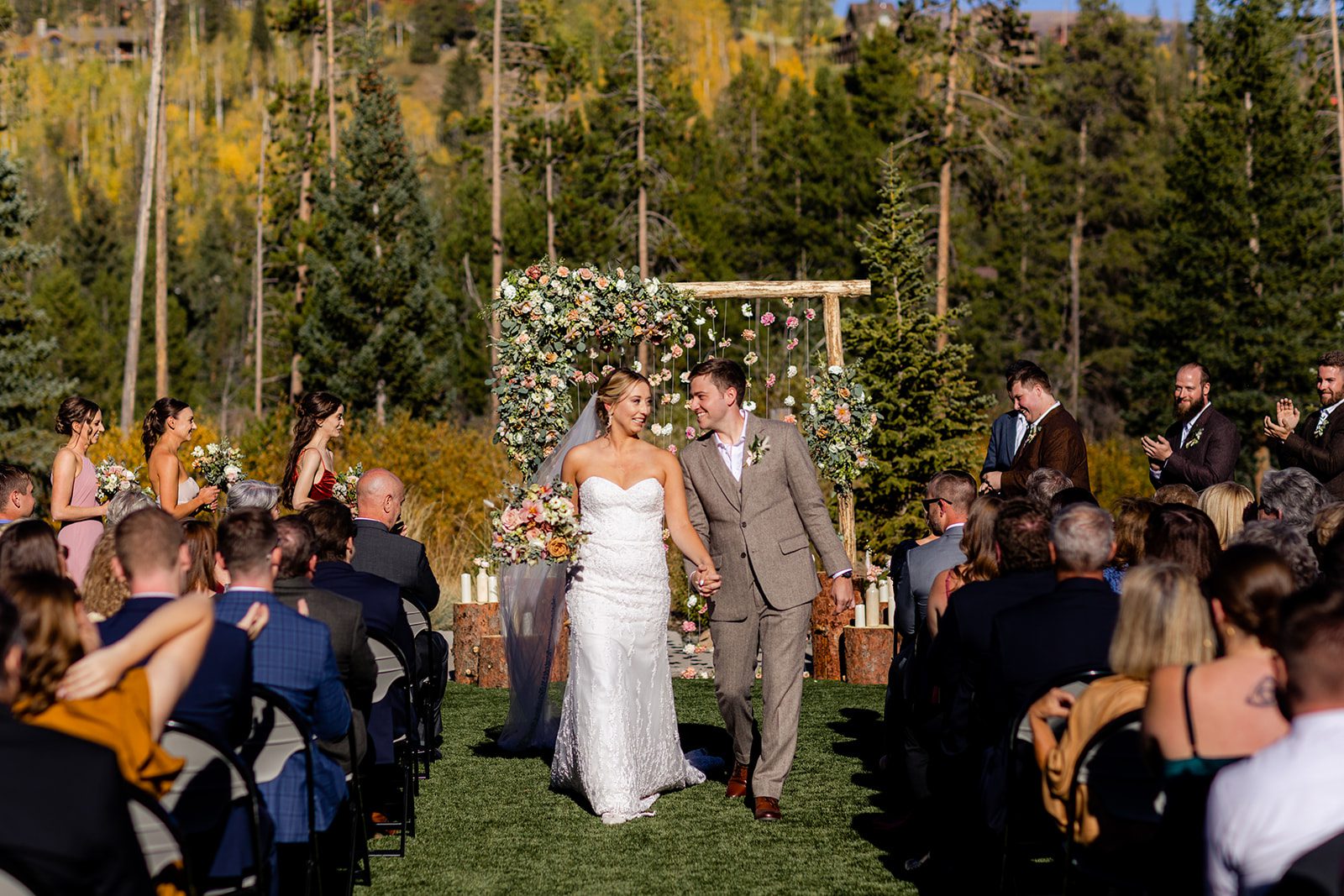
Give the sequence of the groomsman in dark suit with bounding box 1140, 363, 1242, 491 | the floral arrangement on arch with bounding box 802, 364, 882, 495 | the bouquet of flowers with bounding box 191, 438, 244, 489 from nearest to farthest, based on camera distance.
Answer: the groomsman in dark suit with bounding box 1140, 363, 1242, 491
the bouquet of flowers with bounding box 191, 438, 244, 489
the floral arrangement on arch with bounding box 802, 364, 882, 495

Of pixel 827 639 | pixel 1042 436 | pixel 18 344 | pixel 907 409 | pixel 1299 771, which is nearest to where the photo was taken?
pixel 1299 771

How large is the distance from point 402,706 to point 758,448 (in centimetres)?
202

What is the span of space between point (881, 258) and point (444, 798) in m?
14.3

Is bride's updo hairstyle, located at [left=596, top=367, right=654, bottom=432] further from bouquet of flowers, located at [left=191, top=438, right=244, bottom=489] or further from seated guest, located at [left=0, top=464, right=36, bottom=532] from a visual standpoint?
bouquet of flowers, located at [left=191, top=438, right=244, bottom=489]

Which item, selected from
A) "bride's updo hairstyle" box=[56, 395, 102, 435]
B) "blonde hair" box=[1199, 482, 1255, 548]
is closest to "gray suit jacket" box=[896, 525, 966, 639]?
"blonde hair" box=[1199, 482, 1255, 548]

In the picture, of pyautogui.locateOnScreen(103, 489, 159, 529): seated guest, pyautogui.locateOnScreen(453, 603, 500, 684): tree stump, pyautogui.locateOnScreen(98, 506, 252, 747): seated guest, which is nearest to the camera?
pyautogui.locateOnScreen(98, 506, 252, 747): seated guest

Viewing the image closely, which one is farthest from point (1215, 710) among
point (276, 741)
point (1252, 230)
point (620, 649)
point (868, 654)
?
point (1252, 230)

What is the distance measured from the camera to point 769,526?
6.64 meters

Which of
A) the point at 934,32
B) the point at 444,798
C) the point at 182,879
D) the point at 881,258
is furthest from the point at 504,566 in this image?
the point at 934,32

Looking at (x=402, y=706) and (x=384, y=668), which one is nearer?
(x=384, y=668)

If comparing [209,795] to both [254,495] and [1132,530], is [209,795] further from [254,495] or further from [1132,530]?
[1132,530]

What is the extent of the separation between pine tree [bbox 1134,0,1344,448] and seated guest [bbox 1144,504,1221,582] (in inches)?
→ 1137

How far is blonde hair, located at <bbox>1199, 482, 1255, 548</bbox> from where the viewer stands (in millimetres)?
6129

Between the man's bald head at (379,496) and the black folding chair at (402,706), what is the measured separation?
3.24ft
